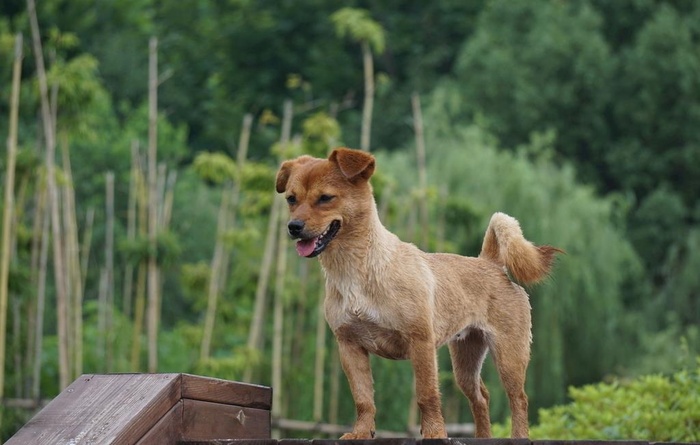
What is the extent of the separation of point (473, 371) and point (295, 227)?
1.10m

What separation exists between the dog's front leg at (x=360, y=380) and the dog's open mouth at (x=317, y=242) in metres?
0.35

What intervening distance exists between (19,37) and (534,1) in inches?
773

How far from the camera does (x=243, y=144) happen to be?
13461 mm

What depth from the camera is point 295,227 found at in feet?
15.2

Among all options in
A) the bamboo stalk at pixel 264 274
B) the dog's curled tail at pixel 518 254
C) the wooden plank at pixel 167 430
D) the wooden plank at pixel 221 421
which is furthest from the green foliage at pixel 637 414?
the bamboo stalk at pixel 264 274

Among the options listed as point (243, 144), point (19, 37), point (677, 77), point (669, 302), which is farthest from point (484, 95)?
point (19, 37)

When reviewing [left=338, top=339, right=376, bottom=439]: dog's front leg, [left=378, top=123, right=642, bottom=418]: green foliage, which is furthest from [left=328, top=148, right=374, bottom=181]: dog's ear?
[left=378, top=123, right=642, bottom=418]: green foliage

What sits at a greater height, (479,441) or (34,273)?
(479,441)

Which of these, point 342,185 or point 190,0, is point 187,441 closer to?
point 342,185

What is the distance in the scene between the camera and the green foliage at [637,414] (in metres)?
7.20

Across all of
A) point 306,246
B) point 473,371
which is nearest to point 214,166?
point 473,371

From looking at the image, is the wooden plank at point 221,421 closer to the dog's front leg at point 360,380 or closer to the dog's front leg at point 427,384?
the dog's front leg at point 360,380

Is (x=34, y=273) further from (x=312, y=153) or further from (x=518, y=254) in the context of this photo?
(x=518, y=254)

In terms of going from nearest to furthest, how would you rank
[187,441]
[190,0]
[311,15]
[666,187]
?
1. [187,441]
2. [666,187]
3. [311,15]
4. [190,0]
